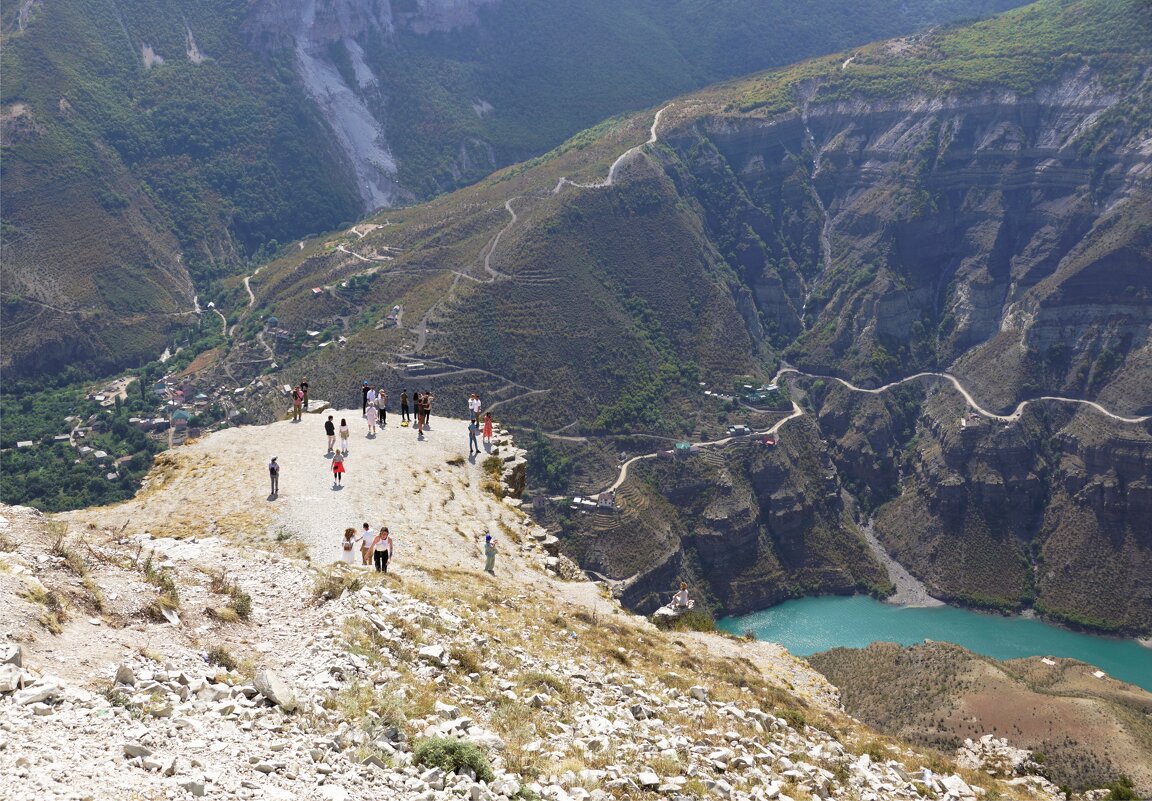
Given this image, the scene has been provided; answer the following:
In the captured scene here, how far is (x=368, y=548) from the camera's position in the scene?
32969 millimetres

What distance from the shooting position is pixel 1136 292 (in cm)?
12875

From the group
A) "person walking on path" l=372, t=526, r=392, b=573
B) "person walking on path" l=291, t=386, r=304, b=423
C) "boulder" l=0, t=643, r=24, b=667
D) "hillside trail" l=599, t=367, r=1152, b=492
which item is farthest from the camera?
"hillside trail" l=599, t=367, r=1152, b=492

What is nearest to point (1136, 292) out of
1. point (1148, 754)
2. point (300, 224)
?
point (1148, 754)

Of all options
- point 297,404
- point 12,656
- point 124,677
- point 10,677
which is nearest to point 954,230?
point 297,404

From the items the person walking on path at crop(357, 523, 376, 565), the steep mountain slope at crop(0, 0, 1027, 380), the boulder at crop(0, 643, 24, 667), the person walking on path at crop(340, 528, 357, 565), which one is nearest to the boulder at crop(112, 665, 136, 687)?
the boulder at crop(0, 643, 24, 667)

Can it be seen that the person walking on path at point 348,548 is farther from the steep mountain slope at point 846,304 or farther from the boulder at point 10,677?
the steep mountain slope at point 846,304

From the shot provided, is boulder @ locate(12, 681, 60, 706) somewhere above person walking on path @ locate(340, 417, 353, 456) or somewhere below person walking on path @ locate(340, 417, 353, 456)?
below

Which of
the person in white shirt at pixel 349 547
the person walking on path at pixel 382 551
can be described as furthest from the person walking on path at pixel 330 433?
the person walking on path at pixel 382 551

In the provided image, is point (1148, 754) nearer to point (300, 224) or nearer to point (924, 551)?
point (924, 551)

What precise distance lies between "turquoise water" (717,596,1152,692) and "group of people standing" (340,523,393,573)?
242 ft

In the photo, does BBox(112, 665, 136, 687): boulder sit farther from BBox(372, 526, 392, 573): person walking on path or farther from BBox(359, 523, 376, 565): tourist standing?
BBox(359, 523, 376, 565): tourist standing

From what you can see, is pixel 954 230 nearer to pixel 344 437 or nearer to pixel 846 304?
pixel 846 304

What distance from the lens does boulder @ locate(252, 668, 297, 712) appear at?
18.9 m

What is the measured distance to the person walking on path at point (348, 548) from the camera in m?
31.7
